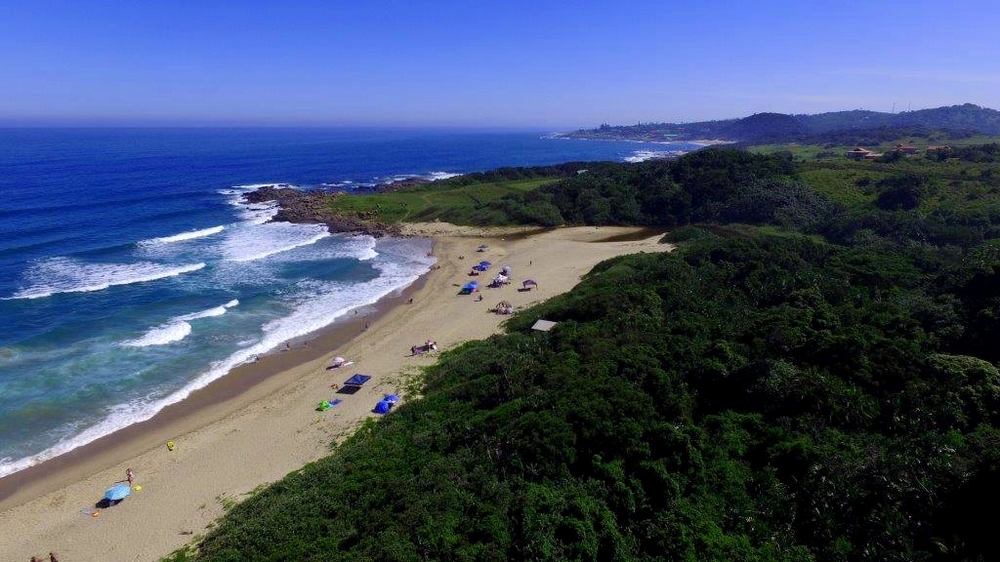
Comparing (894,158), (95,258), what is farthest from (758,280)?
(894,158)

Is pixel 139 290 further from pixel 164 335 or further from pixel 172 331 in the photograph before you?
pixel 164 335

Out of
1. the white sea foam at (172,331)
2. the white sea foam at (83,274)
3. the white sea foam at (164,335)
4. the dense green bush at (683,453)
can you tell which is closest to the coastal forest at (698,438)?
the dense green bush at (683,453)

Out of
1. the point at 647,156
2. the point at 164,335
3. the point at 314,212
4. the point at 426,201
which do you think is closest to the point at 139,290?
the point at 164,335

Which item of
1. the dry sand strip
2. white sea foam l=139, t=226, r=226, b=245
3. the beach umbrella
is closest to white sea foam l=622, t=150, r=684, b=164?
white sea foam l=139, t=226, r=226, b=245

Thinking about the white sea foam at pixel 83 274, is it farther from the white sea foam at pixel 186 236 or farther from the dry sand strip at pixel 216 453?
the dry sand strip at pixel 216 453

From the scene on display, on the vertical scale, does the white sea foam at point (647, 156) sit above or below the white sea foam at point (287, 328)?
above

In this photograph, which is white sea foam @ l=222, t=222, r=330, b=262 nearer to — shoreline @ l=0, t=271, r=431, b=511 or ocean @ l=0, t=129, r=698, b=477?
ocean @ l=0, t=129, r=698, b=477
